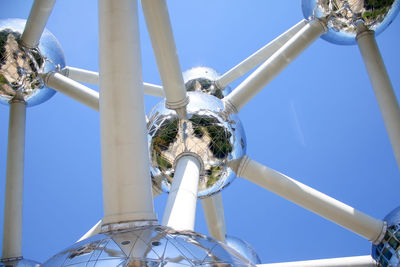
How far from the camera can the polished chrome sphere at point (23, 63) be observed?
7.49 meters

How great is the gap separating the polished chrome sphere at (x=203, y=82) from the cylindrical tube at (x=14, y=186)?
445 cm

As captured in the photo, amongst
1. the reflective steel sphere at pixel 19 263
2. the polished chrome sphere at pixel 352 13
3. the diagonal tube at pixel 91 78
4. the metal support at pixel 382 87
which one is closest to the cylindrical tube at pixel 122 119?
the reflective steel sphere at pixel 19 263

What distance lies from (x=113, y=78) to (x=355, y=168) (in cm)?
1634

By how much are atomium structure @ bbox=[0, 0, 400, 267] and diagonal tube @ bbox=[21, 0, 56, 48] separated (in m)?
0.02

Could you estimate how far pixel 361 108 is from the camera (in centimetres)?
1816

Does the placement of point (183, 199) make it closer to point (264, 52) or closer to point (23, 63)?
point (23, 63)

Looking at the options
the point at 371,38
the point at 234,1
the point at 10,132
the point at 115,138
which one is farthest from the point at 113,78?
the point at 234,1

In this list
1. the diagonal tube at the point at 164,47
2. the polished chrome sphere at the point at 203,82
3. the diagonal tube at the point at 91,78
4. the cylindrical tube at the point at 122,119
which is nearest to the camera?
the cylindrical tube at the point at 122,119

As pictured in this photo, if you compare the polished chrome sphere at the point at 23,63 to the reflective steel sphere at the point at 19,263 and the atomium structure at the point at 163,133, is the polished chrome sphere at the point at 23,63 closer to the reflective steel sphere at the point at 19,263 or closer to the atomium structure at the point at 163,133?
the atomium structure at the point at 163,133

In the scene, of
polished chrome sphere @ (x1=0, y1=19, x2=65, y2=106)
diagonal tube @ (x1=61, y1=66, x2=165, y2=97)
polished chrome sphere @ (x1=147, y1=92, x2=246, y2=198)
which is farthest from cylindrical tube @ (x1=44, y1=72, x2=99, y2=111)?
diagonal tube @ (x1=61, y1=66, x2=165, y2=97)

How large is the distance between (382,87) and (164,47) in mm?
3969

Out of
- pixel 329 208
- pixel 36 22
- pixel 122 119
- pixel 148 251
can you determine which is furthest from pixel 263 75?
pixel 148 251

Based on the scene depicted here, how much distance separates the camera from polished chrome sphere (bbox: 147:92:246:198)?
246 inches

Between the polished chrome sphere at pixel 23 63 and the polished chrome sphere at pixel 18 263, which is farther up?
the polished chrome sphere at pixel 23 63
